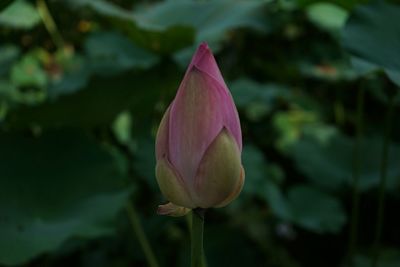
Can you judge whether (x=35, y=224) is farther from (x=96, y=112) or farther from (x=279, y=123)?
(x=279, y=123)

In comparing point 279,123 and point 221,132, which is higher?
point 221,132

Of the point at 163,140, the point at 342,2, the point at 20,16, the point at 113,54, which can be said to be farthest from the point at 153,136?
the point at 163,140

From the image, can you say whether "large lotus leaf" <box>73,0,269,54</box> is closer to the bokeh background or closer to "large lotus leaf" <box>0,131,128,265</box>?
the bokeh background

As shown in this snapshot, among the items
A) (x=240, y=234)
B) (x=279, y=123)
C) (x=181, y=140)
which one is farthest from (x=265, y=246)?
(x=181, y=140)

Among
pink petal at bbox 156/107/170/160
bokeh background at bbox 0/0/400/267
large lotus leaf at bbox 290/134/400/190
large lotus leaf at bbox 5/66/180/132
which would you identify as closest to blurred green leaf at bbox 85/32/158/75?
bokeh background at bbox 0/0/400/267

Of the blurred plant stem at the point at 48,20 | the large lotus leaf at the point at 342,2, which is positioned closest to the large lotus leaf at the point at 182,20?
the large lotus leaf at the point at 342,2

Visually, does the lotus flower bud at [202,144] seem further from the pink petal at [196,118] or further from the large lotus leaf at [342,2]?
the large lotus leaf at [342,2]
